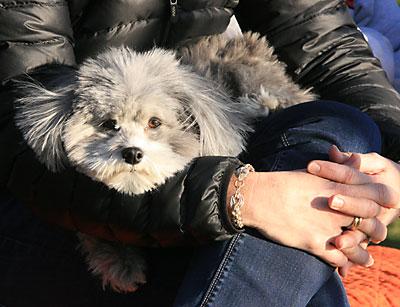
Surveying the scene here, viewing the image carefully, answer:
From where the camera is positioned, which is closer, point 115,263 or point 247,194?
point 247,194

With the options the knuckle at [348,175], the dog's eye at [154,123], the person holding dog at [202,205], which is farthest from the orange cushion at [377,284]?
the dog's eye at [154,123]

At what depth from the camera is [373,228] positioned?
5.45ft

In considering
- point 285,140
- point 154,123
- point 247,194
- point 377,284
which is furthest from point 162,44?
point 377,284

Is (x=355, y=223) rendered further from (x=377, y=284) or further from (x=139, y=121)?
(x=377, y=284)

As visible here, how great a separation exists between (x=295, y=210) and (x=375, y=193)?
23 centimetres

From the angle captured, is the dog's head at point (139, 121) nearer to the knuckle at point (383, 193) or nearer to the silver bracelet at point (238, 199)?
the silver bracelet at point (238, 199)

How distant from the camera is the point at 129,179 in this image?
1545 mm

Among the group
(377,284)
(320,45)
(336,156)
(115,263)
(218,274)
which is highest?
(336,156)

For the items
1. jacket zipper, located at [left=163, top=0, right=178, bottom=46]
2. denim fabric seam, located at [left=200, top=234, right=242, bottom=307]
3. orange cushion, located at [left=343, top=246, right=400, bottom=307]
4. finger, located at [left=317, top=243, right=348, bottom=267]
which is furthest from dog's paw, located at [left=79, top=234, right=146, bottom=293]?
orange cushion, located at [left=343, top=246, right=400, bottom=307]

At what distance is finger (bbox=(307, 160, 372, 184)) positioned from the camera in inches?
61.9

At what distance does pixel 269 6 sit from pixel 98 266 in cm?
107

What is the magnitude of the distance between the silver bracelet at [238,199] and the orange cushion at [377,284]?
2.79 ft

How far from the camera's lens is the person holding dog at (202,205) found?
1543mm

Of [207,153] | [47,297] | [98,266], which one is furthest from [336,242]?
[47,297]
